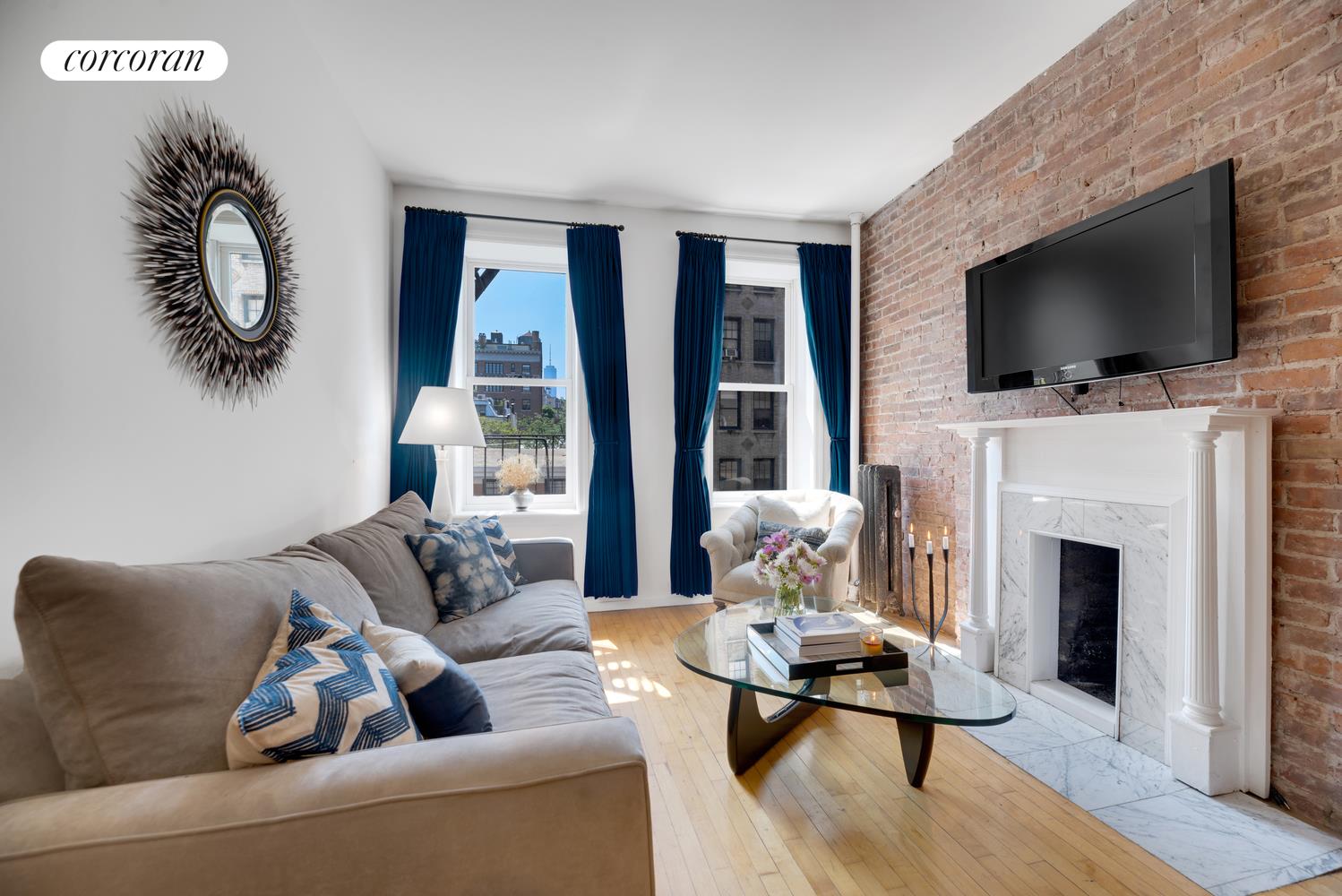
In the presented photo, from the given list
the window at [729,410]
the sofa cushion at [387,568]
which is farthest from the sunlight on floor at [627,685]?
the window at [729,410]

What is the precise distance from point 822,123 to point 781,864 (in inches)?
127

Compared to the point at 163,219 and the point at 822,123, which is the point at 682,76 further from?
the point at 163,219

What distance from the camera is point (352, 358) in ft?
9.60

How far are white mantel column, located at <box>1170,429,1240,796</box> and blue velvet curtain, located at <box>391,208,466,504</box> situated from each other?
3.68 meters

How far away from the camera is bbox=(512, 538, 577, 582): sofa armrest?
2840 mm

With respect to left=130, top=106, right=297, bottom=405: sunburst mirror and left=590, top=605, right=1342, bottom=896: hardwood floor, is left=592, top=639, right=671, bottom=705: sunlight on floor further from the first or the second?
left=130, top=106, right=297, bottom=405: sunburst mirror

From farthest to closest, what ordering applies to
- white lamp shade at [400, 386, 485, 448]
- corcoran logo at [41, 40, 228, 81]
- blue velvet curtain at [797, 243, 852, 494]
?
blue velvet curtain at [797, 243, 852, 494] → white lamp shade at [400, 386, 485, 448] → corcoran logo at [41, 40, 228, 81]

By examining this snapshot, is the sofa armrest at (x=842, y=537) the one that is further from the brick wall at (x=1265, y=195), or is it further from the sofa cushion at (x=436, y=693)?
the sofa cushion at (x=436, y=693)

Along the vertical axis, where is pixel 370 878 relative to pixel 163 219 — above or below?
below

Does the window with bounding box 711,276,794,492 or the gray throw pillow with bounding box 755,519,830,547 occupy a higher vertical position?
the window with bounding box 711,276,794,492

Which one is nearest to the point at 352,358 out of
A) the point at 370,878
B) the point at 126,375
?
the point at 126,375

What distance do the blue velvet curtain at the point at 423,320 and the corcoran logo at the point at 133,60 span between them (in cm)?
195

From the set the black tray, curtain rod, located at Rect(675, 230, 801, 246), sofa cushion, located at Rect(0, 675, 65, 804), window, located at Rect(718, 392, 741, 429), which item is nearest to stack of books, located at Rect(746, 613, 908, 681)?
the black tray

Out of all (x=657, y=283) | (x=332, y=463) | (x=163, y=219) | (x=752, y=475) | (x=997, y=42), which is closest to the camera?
(x=163, y=219)
